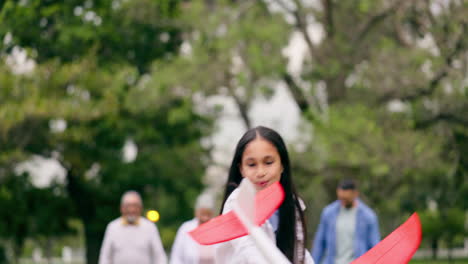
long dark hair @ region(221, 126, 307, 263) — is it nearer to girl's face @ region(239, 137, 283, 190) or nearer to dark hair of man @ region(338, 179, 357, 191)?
girl's face @ region(239, 137, 283, 190)

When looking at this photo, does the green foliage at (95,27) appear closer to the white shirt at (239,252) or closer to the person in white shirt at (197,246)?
the person in white shirt at (197,246)

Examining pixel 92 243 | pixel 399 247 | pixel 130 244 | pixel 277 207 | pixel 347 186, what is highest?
pixel 92 243

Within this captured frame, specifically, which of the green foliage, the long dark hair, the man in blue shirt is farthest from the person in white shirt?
the green foliage

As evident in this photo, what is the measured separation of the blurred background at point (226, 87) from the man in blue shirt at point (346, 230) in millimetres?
9535

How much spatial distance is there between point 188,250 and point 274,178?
24.3ft

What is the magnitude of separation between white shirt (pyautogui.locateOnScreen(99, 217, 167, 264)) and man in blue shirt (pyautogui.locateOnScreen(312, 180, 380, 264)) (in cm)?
202

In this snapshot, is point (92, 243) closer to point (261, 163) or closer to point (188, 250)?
point (188, 250)

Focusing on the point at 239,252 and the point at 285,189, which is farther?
the point at 285,189

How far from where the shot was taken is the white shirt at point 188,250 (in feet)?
31.7

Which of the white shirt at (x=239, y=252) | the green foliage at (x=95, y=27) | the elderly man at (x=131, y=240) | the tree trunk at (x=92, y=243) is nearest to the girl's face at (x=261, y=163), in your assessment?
the white shirt at (x=239, y=252)

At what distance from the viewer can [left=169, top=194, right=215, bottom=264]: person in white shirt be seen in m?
9.53

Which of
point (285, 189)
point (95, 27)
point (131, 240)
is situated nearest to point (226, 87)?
point (95, 27)

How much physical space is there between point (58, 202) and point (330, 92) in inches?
476

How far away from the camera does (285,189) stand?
2.76 meters
